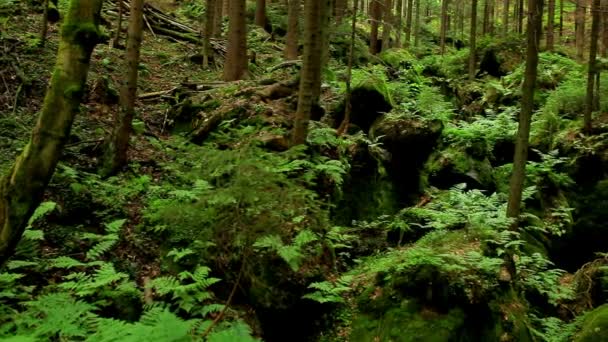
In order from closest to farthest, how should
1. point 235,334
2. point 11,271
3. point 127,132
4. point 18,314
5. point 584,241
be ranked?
1. point 235,334
2. point 18,314
3. point 11,271
4. point 127,132
5. point 584,241

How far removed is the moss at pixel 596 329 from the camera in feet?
19.4

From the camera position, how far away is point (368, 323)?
6.55 meters

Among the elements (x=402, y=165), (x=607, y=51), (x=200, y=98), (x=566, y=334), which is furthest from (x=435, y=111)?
(x=607, y=51)

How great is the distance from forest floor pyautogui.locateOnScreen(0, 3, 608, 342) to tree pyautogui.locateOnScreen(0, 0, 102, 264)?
1094mm

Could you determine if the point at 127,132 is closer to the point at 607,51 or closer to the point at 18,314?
the point at 18,314

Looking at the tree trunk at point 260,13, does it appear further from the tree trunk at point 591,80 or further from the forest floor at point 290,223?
the tree trunk at point 591,80

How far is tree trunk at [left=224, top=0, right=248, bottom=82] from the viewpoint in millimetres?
12883

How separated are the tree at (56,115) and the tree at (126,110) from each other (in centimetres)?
430

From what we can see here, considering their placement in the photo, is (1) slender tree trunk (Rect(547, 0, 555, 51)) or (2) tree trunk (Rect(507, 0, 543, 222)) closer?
(2) tree trunk (Rect(507, 0, 543, 222))

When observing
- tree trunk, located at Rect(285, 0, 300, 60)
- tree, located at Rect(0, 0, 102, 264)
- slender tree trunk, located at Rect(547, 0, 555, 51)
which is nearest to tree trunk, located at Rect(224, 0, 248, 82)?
tree trunk, located at Rect(285, 0, 300, 60)

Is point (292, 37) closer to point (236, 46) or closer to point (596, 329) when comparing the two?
point (236, 46)

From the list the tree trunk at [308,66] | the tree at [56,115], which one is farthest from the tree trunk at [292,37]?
the tree at [56,115]

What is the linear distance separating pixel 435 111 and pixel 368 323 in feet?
25.2

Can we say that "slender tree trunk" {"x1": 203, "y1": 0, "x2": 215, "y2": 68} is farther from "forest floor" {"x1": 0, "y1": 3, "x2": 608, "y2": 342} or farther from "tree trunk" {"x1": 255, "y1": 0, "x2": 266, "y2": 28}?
"tree trunk" {"x1": 255, "y1": 0, "x2": 266, "y2": 28}
